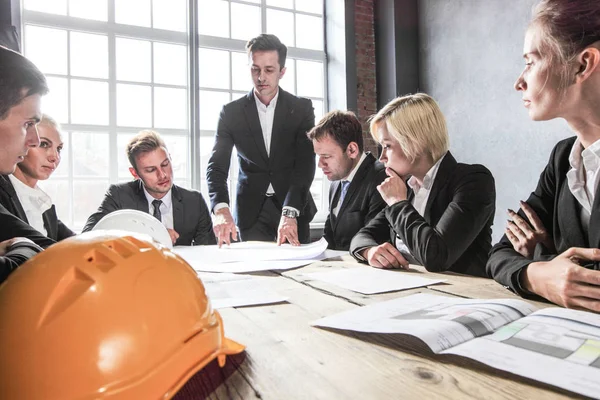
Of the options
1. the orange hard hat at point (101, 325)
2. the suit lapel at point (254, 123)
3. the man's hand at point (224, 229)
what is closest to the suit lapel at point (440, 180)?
the man's hand at point (224, 229)

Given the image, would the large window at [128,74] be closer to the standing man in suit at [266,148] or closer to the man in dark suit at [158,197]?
the standing man in suit at [266,148]

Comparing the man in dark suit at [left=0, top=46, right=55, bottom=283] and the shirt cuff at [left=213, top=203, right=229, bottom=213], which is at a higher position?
the man in dark suit at [left=0, top=46, right=55, bottom=283]

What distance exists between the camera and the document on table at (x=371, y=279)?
1.01 metres

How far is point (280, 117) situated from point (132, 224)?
1.74 meters

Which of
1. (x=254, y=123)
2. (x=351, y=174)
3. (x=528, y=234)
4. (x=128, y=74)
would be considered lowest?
(x=528, y=234)

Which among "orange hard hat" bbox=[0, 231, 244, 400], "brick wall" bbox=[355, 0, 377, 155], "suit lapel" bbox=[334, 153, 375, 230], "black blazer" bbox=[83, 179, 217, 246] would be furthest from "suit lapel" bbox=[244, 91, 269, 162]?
"orange hard hat" bbox=[0, 231, 244, 400]

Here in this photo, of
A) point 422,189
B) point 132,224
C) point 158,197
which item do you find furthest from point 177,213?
point 422,189

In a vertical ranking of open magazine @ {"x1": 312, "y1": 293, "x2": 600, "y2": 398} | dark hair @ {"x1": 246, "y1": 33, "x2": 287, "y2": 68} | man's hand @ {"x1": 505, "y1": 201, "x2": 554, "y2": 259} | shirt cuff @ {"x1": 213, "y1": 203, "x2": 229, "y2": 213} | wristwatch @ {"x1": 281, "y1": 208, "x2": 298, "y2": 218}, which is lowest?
open magazine @ {"x1": 312, "y1": 293, "x2": 600, "y2": 398}

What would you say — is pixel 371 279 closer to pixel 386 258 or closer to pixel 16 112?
pixel 386 258

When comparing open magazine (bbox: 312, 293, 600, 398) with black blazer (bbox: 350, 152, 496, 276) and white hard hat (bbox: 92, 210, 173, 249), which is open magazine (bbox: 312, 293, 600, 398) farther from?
white hard hat (bbox: 92, 210, 173, 249)

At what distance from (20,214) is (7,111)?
681 millimetres

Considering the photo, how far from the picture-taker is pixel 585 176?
3.62 ft

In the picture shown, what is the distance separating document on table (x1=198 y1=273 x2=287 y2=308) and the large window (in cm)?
303

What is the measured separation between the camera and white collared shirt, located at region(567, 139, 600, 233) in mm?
1054
